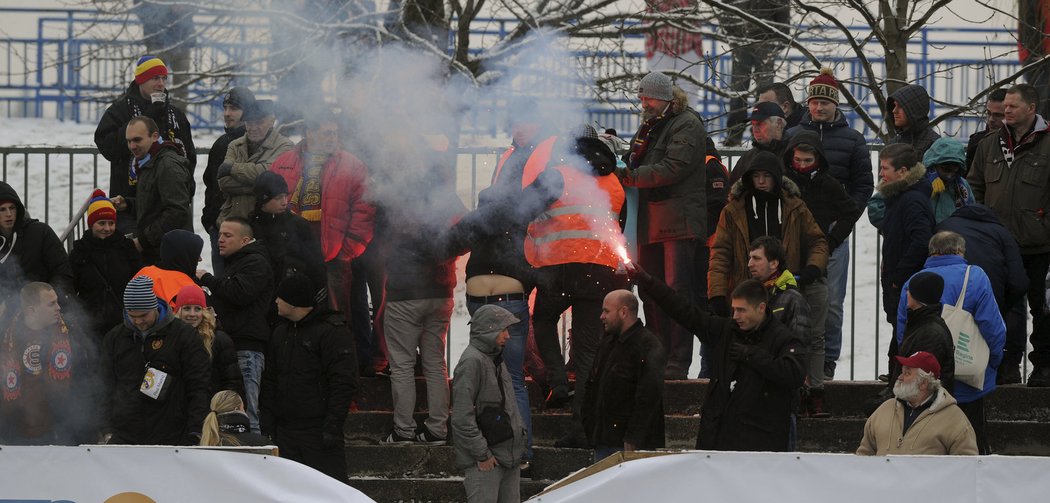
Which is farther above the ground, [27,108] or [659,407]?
[27,108]

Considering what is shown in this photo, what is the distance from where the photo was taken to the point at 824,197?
11000 mm

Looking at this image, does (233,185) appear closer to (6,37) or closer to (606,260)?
(606,260)

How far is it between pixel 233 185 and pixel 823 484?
5.70 m

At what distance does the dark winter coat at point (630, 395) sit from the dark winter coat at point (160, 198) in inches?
135

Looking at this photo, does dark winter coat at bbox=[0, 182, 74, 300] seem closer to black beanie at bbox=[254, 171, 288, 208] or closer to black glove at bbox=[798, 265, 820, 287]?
black beanie at bbox=[254, 171, 288, 208]

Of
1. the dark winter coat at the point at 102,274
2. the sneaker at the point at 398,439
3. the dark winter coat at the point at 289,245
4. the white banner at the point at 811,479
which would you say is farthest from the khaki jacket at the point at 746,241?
the dark winter coat at the point at 102,274

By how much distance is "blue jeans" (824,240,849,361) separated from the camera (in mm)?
11023

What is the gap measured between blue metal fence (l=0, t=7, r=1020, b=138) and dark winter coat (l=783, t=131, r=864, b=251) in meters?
2.05

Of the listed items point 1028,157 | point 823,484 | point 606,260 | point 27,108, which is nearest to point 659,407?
point 606,260

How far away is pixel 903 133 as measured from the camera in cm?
1144

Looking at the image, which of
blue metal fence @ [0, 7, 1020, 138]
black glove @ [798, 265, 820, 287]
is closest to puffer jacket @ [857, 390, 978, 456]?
black glove @ [798, 265, 820, 287]

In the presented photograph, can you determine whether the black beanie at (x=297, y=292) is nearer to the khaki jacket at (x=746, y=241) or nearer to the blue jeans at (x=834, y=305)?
the khaki jacket at (x=746, y=241)

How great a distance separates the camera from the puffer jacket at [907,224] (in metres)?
10.5

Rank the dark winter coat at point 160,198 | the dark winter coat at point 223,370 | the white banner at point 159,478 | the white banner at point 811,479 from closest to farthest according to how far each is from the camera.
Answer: the white banner at point 811,479 → the white banner at point 159,478 → the dark winter coat at point 223,370 → the dark winter coat at point 160,198
